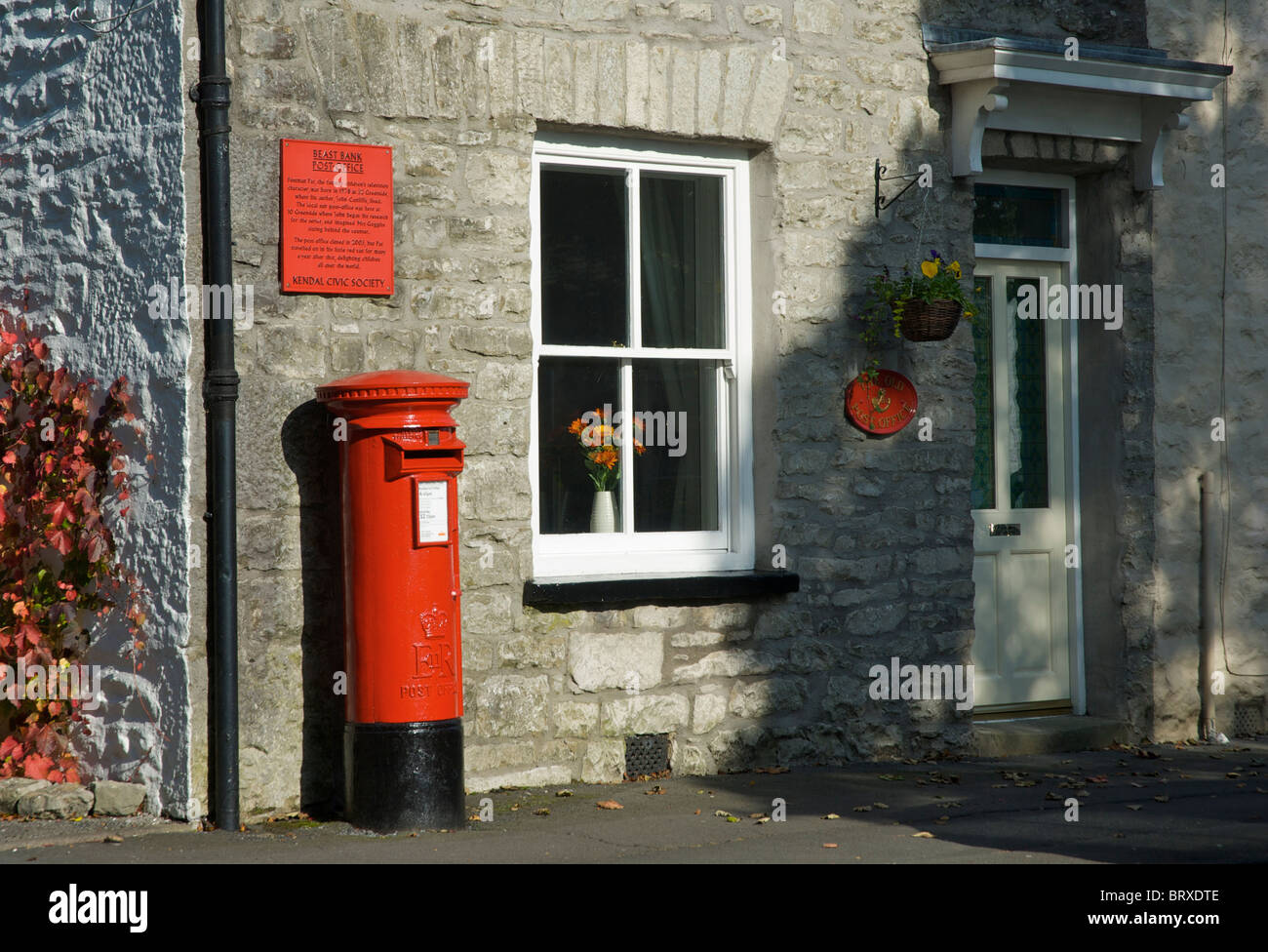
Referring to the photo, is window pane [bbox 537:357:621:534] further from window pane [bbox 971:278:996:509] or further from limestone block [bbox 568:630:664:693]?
window pane [bbox 971:278:996:509]

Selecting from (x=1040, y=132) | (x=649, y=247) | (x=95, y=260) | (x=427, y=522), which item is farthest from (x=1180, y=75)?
(x=95, y=260)

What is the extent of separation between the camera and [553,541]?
22.4 feet

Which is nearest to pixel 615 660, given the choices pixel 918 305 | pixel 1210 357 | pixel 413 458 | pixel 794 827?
pixel 794 827

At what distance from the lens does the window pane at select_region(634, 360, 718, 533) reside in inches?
280

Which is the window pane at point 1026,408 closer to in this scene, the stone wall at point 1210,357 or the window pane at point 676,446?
the stone wall at point 1210,357

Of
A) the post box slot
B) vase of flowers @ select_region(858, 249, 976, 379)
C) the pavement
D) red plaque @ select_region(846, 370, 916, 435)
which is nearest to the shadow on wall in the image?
the pavement

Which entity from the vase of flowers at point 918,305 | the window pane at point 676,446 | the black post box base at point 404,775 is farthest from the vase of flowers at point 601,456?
the black post box base at point 404,775

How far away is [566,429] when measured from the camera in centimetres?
692

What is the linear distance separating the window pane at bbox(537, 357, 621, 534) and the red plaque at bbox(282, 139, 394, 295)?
3.15 feet

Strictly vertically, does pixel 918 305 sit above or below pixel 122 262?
below

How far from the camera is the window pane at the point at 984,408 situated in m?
8.08

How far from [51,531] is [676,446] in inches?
110

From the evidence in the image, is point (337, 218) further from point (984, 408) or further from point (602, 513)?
point (984, 408)

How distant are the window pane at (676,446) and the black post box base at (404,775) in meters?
1.71
